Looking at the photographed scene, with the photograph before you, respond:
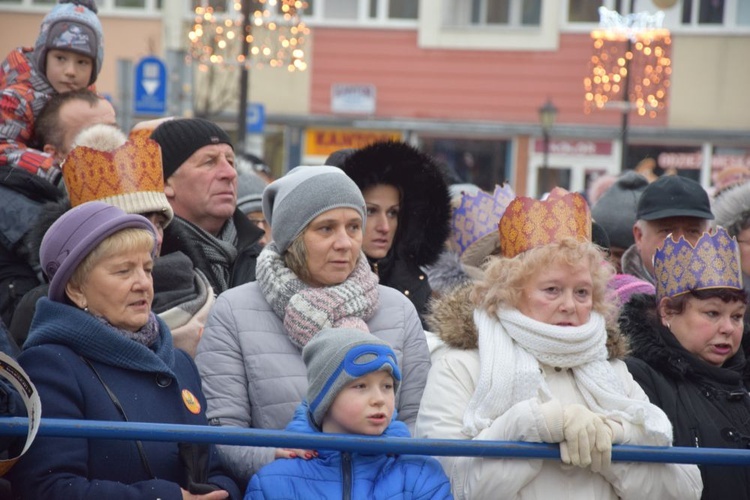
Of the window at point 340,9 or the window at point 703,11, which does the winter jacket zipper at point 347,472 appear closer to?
the window at point 703,11

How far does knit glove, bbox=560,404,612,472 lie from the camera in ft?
12.2

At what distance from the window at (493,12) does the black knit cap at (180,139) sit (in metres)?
21.8

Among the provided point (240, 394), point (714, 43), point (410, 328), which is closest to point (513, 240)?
point (410, 328)

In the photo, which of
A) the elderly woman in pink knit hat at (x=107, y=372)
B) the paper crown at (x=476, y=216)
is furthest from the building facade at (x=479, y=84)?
the elderly woman in pink knit hat at (x=107, y=372)

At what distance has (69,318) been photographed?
370 cm

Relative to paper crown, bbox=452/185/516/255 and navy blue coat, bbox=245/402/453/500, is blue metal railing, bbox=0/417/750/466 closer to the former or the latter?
navy blue coat, bbox=245/402/453/500

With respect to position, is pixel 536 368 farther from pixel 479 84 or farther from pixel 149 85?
pixel 479 84

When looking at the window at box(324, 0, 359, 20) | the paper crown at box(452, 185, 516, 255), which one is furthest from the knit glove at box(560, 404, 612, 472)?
the window at box(324, 0, 359, 20)

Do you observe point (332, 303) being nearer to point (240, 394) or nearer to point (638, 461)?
point (240, 394)

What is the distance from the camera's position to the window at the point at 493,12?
87.7 feet

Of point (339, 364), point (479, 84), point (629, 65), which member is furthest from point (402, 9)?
point (339, 364)

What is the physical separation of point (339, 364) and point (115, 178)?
1.37 meters

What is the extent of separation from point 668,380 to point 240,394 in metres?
1.59

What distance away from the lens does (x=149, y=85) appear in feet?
40.0
